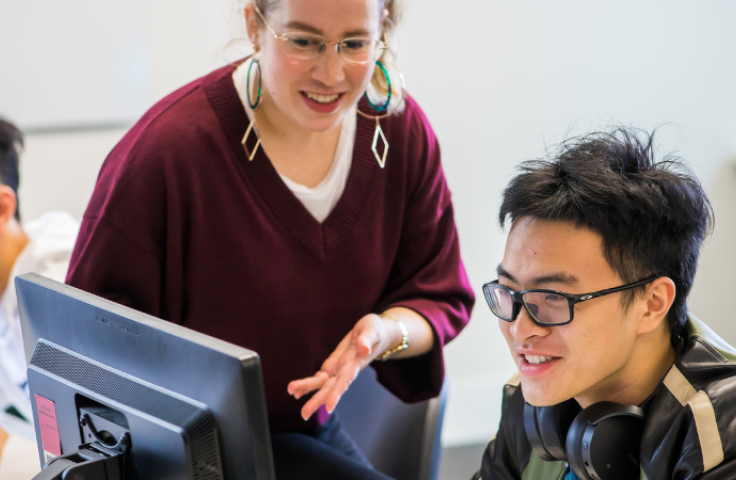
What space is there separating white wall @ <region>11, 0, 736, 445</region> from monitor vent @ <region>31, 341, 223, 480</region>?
1.51m

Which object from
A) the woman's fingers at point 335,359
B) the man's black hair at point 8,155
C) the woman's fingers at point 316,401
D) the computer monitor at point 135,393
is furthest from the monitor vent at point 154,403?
the man's black hair at point 8,155

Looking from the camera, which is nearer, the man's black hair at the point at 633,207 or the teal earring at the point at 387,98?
the man's black hair at the point at 633,207

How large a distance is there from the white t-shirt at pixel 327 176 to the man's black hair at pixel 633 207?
17.0 inches

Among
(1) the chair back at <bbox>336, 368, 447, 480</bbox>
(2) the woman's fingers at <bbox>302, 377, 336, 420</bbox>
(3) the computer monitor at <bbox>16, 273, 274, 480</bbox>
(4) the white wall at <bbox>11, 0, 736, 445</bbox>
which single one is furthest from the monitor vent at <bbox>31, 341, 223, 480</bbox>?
(4) the white wall at <bbox>11, 0, 736, 445</bbox>

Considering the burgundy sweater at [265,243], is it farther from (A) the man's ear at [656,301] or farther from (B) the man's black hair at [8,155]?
(B) the man's black hair at [8,155]

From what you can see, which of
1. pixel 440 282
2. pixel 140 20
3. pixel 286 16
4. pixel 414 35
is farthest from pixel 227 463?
pixel 414 35

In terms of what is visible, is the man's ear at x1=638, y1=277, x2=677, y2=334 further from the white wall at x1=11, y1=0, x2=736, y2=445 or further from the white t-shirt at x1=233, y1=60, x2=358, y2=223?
the white wall at x1=11, y1=0, x2=736, y2=445

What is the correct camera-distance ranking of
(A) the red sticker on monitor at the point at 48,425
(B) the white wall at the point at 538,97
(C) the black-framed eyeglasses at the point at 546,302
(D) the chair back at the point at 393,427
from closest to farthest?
(A) the red sticker on monitor at the point at 48,425, (C) the black-framed eyeglasses at the point at 546,302, (D) the chair back at the point at 393,427, (B) the white wall at the point at 538,97

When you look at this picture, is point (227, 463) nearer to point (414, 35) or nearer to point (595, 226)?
point (595, 226)

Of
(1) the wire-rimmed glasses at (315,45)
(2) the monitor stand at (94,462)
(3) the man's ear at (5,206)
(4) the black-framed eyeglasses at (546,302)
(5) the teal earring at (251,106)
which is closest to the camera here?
(2) the monitor stand at (94,462)

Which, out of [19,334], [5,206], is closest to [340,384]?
[19,334]

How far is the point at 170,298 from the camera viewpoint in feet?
4.55

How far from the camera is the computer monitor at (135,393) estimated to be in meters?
0.74

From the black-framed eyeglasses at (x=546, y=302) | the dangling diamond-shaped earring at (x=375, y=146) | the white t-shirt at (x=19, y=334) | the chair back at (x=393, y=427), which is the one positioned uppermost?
the dangling diamond-shaped earring at (x=375, y=146)
